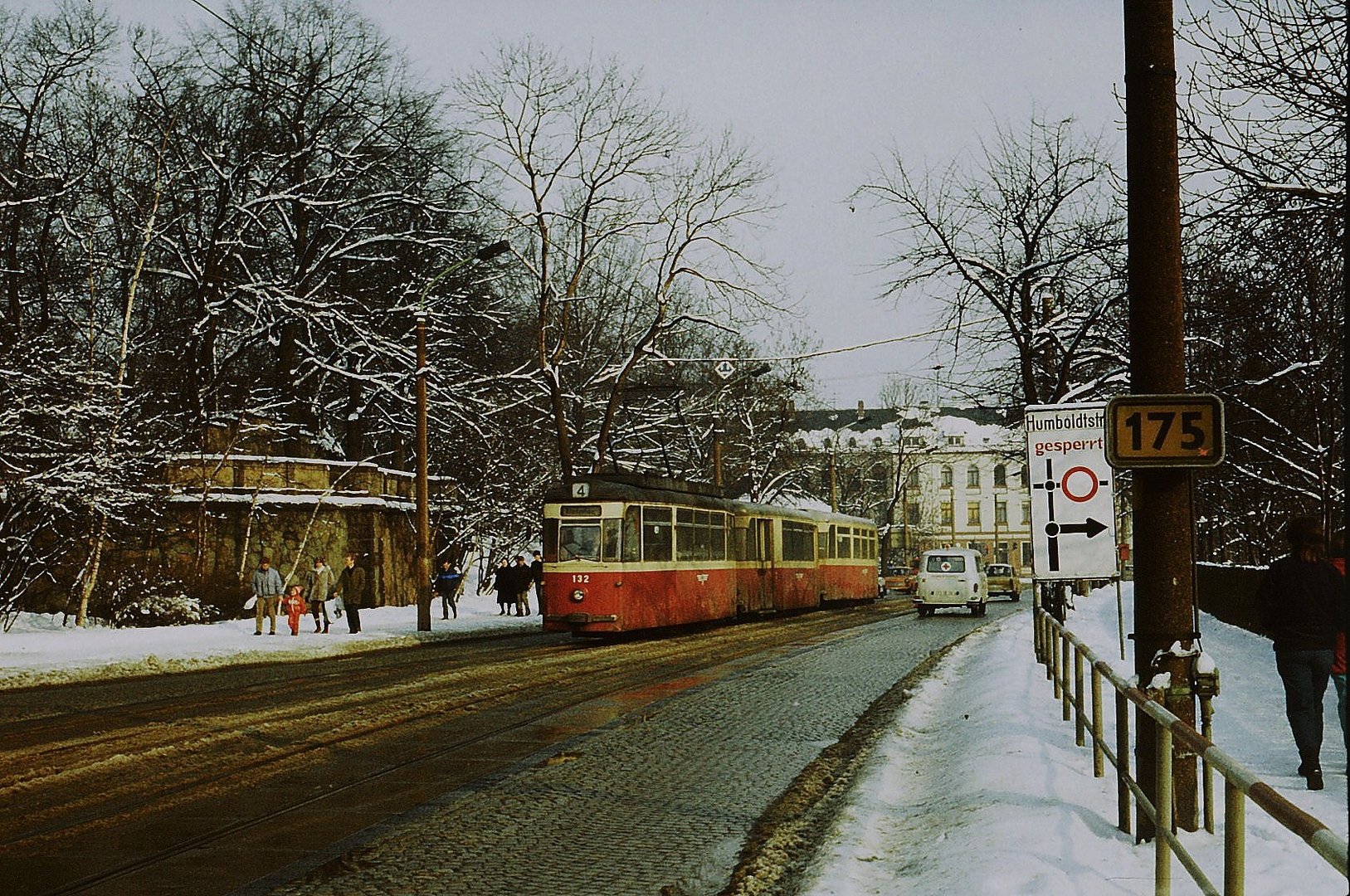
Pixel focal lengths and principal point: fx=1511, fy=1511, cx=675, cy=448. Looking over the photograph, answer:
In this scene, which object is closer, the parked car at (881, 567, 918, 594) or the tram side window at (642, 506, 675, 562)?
the tram side window at (642, 506, 675, 562)

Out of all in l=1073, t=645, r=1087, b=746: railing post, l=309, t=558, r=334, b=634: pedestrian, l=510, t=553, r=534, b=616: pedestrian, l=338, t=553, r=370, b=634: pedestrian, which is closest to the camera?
l=1073, t=645, r=1087, b=746: railing post

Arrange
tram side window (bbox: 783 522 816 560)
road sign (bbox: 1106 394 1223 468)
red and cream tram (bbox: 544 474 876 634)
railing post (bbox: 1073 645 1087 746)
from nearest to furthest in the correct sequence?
road sign (bbox: 1106 394 1223 468) → railing post (bbox: 1073 645 1087 746) → red and cream tram (bbox: 544 474 876 634) → tram side window (bbox: 783 522 816 560)

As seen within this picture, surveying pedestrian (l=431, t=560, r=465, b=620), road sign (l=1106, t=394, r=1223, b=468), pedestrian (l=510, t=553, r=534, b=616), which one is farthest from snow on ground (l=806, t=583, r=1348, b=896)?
pedestrian (l=510, t=553, r=534, b=616)

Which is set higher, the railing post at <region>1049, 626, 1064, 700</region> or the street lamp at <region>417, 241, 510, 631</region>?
the street lamp at <region>417, 241, 510, 631</region>

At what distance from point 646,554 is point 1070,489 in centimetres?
1289

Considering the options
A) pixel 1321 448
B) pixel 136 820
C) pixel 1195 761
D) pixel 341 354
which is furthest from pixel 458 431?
pixel 1195 761

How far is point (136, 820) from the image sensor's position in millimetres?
8914

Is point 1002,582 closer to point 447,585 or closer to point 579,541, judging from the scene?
point 447,585

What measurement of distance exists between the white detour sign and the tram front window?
12.4 meters

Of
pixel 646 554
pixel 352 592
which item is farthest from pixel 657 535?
pixel 352 592

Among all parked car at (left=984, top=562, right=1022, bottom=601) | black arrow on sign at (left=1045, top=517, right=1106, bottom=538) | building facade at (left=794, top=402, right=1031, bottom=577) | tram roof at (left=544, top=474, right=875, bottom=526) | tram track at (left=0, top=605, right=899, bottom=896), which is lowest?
tram track at (left=0, top=605, right=899, bottom=896)

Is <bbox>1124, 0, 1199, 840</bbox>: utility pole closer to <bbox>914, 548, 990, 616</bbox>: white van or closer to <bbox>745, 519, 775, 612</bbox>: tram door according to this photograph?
<bbox>745, 519, 775, 612</bbox>: tram door

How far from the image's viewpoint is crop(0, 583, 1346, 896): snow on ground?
655 centimetres

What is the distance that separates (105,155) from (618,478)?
691 inches
